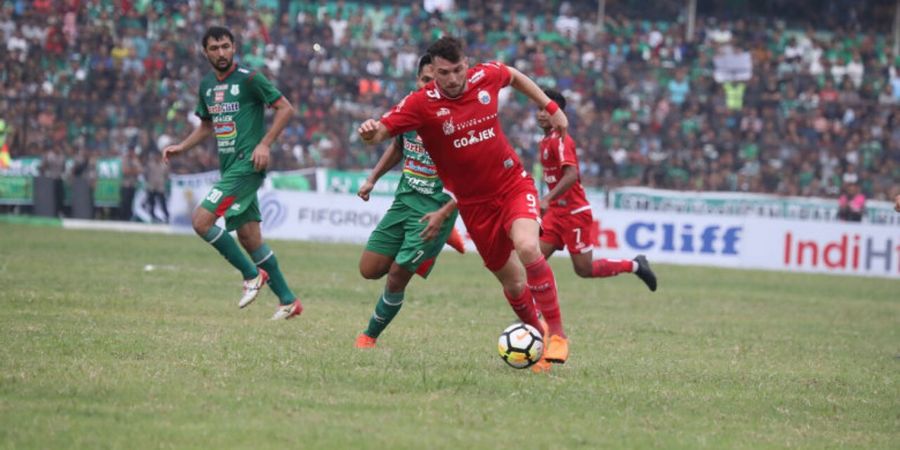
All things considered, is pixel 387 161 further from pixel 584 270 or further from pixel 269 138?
pixel 584 270

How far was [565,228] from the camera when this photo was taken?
13.7 meters

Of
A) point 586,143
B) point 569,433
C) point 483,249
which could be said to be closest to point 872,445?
point 569,433

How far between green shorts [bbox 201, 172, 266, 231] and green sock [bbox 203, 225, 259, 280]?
13 cm

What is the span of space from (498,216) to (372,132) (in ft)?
4.10

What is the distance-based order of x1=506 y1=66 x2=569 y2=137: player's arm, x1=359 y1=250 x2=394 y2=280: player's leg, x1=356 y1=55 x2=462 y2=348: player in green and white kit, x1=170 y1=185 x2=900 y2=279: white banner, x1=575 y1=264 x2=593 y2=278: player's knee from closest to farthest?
x1=506 y1=66 x2=569 y2=137: player's arm, x1=356 y1=55 x2=462 y2=348: player in green and white kit, x1=359 y1=250 x2=394 y2=280: player's leg, x1=575 y1=264 x2=593 y2=278: player's knee, x1=170 y1=185 x2=900 y2=279: white banner

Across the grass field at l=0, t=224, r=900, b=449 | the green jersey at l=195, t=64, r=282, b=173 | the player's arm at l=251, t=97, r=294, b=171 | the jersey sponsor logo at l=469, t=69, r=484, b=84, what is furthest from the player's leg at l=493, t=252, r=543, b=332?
the green jersey at l=195, t=64, r=282, b=173

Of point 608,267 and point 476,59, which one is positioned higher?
point 476,59

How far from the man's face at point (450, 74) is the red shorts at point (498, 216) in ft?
2.96

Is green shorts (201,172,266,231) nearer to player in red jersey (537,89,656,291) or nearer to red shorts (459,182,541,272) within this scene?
player in red jersey (537,89,656,291)

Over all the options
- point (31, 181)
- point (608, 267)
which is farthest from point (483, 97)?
point (31, 181)

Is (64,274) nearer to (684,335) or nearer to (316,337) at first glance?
(316,337)

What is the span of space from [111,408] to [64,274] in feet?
32.6

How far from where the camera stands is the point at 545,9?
38.4 meters

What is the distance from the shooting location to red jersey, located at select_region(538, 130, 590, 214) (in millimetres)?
11828
